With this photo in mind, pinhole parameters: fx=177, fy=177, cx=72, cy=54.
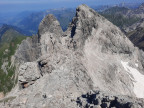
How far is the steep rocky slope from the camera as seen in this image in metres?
22.8

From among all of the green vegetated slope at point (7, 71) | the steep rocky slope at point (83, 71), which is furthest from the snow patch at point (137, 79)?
the green vegetated slope at point (7, 71)

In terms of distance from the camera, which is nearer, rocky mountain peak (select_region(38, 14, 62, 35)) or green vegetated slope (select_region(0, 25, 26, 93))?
rocky mountain peak (select_region(38, 14, 62, 35))

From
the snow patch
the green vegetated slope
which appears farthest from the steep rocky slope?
the green vegetated slope

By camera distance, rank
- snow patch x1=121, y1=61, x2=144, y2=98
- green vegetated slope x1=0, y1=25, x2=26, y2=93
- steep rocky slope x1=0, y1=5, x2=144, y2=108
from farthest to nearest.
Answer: green vegetated slope x1=0, y1=25, x2=26, y2=93 < snow patch x1=121, y1=61, x2=144, y2=98 < steep rocky slope x1=0, y1=5, x2=144, y2=108

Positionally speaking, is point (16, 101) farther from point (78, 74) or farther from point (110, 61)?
point (110, 61)

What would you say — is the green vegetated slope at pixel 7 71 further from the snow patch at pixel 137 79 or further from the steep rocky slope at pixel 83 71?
the snow patch at pixel 137 79

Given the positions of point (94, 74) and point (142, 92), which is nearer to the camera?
point (94, 74)

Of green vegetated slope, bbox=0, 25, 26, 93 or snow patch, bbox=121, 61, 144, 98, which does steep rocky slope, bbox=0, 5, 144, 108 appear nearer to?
snow patch, bbox=121, 61, 144, 98

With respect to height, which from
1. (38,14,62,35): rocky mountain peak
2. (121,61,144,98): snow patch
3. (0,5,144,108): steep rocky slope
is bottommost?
(121,61,144,98): snow patch

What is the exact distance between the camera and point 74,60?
33156 millimetres

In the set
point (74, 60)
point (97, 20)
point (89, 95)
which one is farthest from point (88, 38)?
point (89, 95)

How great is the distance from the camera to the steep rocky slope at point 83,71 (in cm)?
2278

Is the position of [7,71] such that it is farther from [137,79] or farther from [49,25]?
[137,79]

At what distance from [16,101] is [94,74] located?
17616 mm
